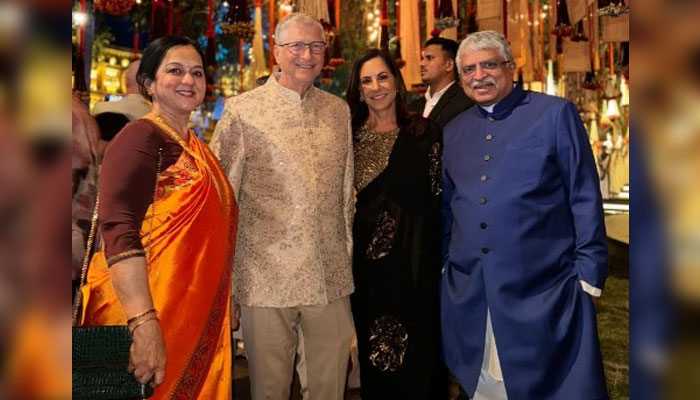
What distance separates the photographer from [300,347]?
263 cm

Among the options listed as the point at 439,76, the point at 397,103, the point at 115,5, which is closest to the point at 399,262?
the point at 397,103

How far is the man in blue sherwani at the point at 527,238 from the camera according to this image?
7.86 feet

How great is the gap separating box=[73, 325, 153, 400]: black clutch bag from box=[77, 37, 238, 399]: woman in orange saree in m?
0.06

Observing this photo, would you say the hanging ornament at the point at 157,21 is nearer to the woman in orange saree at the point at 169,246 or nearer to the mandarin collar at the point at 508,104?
the woman in orange saree at the point at 169,246

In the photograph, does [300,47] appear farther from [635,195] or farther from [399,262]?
[635,195]

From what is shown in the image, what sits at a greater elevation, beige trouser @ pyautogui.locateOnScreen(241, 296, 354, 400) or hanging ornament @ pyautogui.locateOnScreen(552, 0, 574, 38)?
hanging ornament @ pyautogui.locateOnScreen(552, 0, 574, 38)

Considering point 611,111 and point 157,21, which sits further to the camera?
point 611,111

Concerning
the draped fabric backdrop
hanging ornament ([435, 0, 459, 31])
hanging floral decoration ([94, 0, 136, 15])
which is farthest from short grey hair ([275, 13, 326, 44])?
the draped fabric backdrop

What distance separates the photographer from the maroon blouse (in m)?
1.82

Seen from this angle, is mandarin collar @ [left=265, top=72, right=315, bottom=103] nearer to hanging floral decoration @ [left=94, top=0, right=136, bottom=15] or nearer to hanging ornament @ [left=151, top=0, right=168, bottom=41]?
hanging floral decoration @ [left=94, top=0, right=136, bottom=15]

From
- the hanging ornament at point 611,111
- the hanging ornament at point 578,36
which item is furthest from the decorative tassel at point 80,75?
the hanging ornament at point 611,111

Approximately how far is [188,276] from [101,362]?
0.44 meters

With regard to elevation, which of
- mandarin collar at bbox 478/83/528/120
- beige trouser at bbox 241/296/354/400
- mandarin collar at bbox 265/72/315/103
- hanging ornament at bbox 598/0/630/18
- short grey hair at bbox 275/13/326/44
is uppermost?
hanging ornament at bbox 598/0/630/18

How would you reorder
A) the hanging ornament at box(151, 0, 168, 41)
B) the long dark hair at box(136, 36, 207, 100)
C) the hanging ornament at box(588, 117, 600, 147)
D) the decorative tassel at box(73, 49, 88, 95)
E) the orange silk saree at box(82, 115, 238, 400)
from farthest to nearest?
the hanging ornament at box(588, 117, 600, 147) → the hanging ornament at box(151, 0, 168, 41) → the decorative tassel at box(73, 49, 88, 95) → the long dark hair at box(136, 36, 207, 100) → the orange silk saree at box(82, 115, 238, 400)
